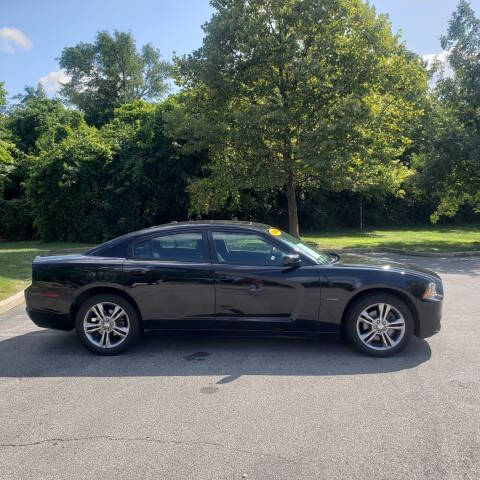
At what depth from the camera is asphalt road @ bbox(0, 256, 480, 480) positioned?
3139 millimetres

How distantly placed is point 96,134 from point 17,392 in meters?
19.6

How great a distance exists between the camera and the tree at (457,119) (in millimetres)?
17516

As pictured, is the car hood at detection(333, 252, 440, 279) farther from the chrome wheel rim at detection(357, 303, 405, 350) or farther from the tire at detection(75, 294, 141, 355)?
the tire at detection(75, 294, 141, 355)

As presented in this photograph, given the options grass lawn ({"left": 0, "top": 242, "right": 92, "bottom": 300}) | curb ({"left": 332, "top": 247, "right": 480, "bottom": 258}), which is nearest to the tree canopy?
curb ({"left": 332, "top": 247, "right": 480, "bottom": 258})

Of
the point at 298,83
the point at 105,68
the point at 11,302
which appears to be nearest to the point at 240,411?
the point at 11,302

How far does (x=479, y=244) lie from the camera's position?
1814 centimetres

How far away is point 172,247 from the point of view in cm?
560

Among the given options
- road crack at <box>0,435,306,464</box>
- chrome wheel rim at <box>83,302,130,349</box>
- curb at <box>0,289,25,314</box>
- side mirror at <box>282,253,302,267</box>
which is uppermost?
side mirror at <box>282,253,302,267</box>

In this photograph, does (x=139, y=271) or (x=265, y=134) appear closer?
(x=139, y=271)

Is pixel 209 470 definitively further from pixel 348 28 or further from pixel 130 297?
pixel 348 28

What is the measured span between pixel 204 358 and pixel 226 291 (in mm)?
780

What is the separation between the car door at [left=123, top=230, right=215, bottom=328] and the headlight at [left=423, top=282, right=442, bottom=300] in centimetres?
236

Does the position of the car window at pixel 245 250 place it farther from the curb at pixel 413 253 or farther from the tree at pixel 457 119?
the tree at pixel 457 119

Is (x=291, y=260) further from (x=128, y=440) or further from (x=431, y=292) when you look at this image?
(x=128, y=440)
